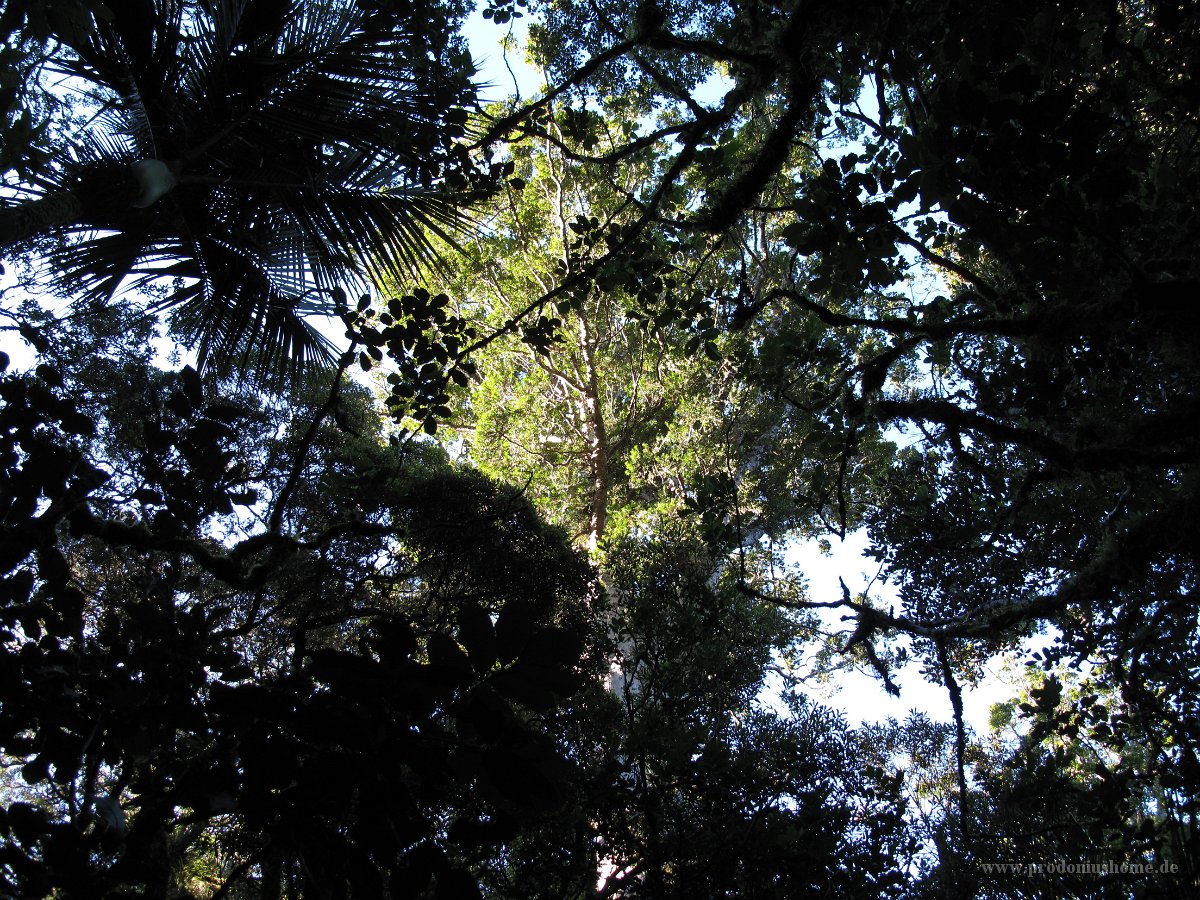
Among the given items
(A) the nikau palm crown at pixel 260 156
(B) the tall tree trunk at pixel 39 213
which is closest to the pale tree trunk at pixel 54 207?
(B) the tall tree trunk at pixel 39 213

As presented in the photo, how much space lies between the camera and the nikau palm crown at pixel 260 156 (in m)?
2.71

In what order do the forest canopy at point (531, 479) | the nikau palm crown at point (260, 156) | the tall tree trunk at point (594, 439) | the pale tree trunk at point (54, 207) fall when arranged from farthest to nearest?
the tall tree trunk at point (594, 439) < the nikau palm crown at point (260, 156) < the pale tree trunk at point (54, 207) < the forest canopy at point (531, 479)

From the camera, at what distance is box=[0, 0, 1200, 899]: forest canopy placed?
1215mm

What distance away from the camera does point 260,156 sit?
307 centimetres

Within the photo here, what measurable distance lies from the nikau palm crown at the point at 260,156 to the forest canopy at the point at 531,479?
0.02 meters

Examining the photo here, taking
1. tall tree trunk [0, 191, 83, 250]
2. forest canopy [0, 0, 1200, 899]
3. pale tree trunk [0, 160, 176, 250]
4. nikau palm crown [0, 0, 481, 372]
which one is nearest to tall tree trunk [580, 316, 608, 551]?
forest canopy [0, 0, 1200, 899]

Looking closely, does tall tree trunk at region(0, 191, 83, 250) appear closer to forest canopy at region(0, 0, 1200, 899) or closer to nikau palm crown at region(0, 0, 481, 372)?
forest canopy at region(0, 0, 1200, 899)

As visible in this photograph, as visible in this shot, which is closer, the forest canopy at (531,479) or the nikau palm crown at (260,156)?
the forest canopy at (531,479)

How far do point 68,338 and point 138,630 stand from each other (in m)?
4.22

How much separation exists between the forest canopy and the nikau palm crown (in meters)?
0.02

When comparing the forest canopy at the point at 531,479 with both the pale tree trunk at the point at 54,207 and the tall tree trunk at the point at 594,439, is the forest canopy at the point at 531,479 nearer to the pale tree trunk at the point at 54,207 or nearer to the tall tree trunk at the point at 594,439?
the pale tree trunk at the point at 54,207

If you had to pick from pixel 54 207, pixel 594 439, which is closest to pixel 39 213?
pixel 54 207

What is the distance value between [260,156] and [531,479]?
6.40 ft

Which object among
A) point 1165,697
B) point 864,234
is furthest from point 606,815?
point 1165,697
